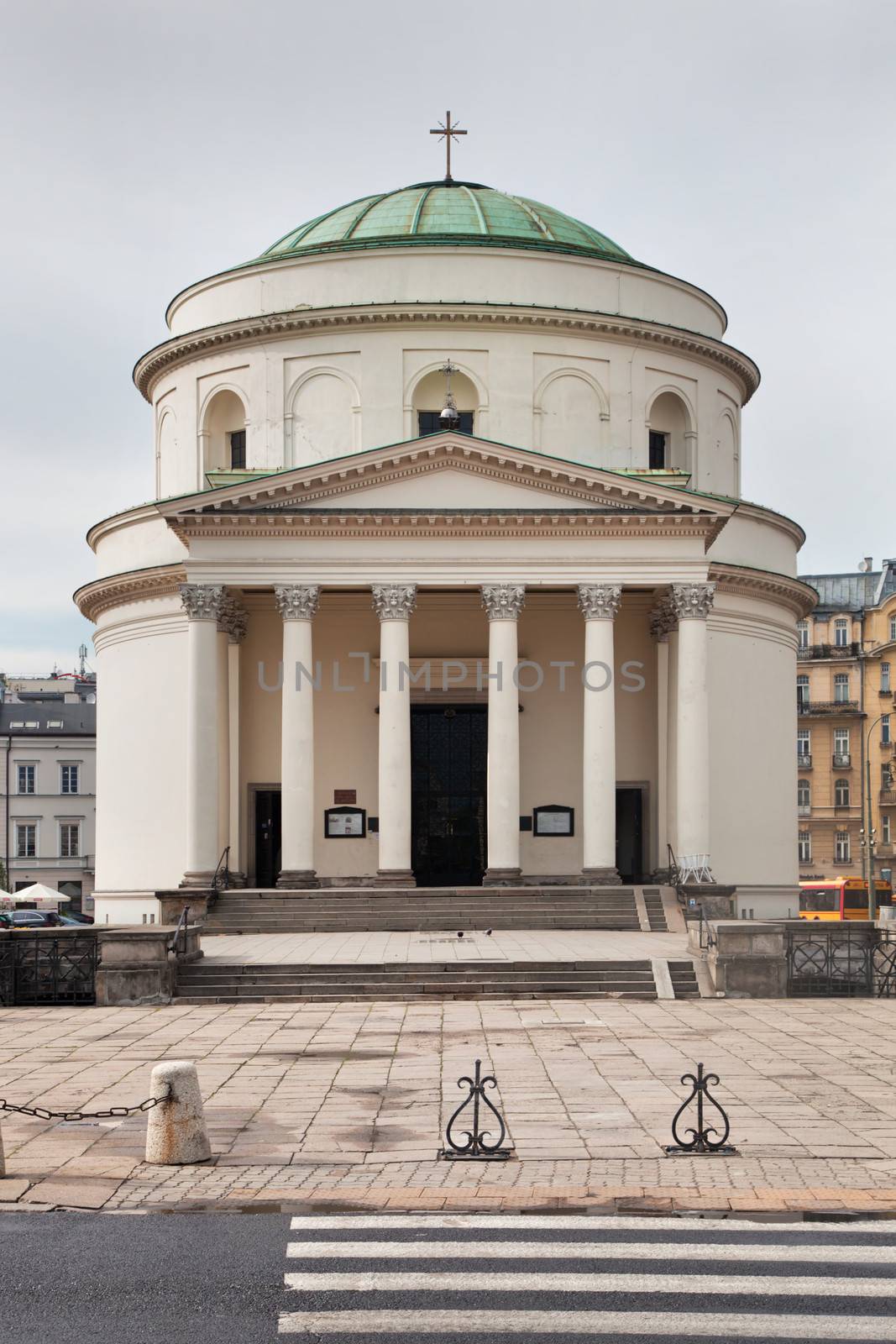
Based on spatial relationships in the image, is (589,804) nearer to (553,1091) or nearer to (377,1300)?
(553,1091)

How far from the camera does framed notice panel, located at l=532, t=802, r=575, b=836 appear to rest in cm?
4519

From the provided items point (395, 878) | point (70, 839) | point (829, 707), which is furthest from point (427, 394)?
point (70, 839)

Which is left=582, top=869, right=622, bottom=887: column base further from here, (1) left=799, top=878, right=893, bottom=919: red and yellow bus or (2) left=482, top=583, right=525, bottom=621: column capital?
(1) left=799, top=878, right=893, bottom=919: red and yellow bus

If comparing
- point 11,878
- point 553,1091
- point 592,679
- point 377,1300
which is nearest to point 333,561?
point 592,679

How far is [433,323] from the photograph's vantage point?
46969 mm

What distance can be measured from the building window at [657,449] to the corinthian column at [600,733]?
10106 mm

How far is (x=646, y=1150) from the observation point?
567 inches

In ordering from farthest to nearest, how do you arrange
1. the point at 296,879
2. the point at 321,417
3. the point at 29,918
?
the point at 29,918 < the point at 321,417 < the point at 296,879

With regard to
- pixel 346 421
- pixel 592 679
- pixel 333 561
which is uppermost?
pixel 346 421

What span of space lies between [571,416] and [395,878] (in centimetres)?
1624

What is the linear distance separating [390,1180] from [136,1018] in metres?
12.0

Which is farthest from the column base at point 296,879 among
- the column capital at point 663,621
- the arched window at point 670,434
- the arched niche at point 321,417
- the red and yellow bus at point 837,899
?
the red and yellow bus at point 837,899

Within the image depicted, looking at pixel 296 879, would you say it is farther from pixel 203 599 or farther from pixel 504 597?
pixel 504 597

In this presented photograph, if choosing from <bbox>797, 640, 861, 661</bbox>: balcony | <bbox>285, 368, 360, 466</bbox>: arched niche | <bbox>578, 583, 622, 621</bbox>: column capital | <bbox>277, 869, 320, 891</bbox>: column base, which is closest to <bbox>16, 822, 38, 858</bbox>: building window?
<bbox>797, 640, 861, 661</bbox>: balcony
